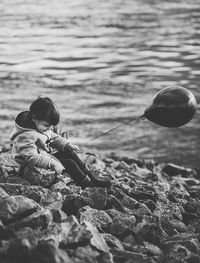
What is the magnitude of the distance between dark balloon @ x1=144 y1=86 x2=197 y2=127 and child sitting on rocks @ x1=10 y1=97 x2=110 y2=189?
1180 mm

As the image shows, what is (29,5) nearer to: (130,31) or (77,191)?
(130,31)

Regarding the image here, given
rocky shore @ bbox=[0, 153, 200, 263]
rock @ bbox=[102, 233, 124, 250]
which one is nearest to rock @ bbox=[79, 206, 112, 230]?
rocky shore @ bbox=[0, 153, 200, 263]

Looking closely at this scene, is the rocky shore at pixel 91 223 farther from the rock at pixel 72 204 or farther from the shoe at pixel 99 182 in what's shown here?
the shoe at pixel 99 182

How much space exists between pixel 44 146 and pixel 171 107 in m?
1.76

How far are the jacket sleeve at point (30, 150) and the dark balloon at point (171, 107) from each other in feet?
5.54

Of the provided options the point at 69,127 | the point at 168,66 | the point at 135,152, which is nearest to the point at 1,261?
the point at 135,152

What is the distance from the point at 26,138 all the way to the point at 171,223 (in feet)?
6.13

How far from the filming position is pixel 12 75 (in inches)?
845

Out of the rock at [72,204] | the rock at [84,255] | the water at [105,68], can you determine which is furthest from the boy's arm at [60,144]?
the water at [105,68]

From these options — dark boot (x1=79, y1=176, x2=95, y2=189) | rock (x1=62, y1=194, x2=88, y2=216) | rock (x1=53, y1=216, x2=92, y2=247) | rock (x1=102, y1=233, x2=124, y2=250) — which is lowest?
dark boot (x1=79, y1=176, x2=95, y2=189)

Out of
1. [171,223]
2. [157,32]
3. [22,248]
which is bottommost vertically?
[157,32]

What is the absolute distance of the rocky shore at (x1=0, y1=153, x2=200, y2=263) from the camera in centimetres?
462

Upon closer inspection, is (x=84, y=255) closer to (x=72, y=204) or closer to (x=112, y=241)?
(x=112, y=241)

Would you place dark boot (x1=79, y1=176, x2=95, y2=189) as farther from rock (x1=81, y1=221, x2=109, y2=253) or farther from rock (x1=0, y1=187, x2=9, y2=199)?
rock (x1=81, y1=221, x2=109, y2=253)
